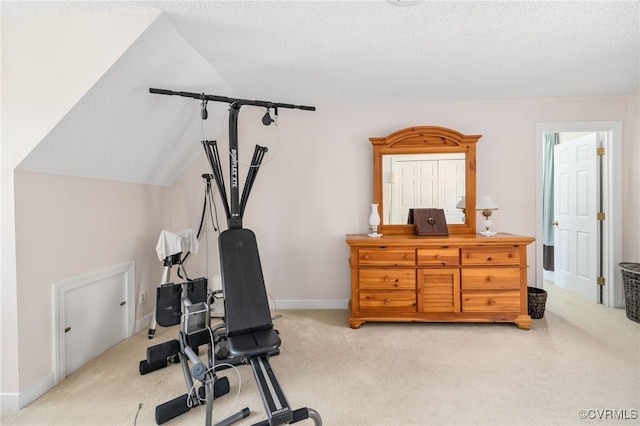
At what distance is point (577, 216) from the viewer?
12.2 feet

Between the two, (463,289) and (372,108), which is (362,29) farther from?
(463,289)

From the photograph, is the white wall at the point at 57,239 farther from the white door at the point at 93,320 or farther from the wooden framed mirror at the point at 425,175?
the wooden framed mirror at the point at 425,175

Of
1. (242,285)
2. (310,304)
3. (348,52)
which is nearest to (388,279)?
(310,304)

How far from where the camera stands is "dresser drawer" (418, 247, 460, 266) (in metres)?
2.85

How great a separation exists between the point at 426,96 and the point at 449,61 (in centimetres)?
79

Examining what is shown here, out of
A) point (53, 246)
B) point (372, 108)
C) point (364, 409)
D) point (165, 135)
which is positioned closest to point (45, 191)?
point (53, 246)

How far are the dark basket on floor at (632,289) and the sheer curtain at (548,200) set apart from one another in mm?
1658

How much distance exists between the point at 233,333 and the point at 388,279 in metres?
1.56

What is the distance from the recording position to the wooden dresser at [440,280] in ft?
9.22

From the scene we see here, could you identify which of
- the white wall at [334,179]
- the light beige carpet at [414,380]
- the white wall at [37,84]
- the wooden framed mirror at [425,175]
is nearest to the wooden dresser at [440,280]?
the light beige carpet at [414,380]

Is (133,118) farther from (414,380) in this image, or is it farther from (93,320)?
(414,380)

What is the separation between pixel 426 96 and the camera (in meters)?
3.20

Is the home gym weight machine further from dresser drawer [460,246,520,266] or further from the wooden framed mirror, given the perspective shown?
dresser drawer [460,246,520,266]

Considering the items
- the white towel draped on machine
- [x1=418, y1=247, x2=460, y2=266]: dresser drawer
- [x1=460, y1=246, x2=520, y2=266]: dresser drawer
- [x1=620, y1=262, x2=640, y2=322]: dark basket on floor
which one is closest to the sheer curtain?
[x1=620, y1=262, x2=640, y2=322]: dark basket on floor
